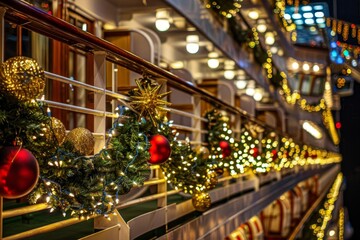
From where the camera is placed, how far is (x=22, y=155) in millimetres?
2496

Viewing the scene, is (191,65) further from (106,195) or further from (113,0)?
(106,195)

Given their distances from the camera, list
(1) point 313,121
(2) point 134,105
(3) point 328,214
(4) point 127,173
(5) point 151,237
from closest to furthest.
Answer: (4) point 127,173 → (2) point 134,105 → (5) point 151,237 → (3) point 328,214 → (1) point 313,121

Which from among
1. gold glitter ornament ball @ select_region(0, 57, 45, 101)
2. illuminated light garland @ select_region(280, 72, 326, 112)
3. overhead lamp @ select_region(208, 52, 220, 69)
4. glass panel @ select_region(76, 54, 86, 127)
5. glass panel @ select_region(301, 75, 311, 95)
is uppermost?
glass panel @ select_region(301, 75, 311, 95)

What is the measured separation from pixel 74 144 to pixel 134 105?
1070mm

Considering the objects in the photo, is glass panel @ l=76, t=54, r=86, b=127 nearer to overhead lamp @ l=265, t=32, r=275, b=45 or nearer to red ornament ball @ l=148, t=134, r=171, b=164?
red ornament ball @ l=148, t=134, r=171, b=164

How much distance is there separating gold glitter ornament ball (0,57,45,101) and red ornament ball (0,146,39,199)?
24 centimetres

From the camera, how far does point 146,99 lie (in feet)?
14.1

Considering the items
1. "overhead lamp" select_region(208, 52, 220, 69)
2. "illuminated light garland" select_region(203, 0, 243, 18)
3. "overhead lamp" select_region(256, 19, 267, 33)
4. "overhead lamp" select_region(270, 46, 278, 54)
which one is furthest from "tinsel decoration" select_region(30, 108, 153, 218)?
"overhead lamp" select_region(270, 46, 278, 54)

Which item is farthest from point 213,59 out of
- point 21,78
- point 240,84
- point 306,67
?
point 306,67

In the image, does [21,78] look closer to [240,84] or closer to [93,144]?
[93,144]

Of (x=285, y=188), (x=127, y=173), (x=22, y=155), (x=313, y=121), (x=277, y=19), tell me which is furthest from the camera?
(x=313, y=121)

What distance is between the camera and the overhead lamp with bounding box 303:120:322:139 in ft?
124

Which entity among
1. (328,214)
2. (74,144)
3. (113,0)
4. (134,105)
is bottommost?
(328,214)

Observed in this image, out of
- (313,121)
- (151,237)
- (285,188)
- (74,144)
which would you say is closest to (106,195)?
(74,144)
